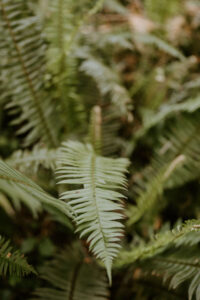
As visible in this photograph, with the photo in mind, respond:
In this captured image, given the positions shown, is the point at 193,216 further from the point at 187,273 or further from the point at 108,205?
the point at 108,205

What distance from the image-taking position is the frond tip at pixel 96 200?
782 mm

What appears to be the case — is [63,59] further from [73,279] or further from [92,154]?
[73,279]

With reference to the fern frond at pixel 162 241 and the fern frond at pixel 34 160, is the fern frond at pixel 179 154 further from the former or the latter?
the fern frond at pixel 34 160

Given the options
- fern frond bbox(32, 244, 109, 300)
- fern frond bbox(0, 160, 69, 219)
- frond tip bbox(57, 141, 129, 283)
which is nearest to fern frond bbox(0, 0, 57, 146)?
frond tip bbox(57, 141, 129, 283)

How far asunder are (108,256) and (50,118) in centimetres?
100

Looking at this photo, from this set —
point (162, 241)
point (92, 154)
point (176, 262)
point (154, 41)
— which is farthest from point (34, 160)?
point (154, 41)

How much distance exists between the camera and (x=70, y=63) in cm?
153

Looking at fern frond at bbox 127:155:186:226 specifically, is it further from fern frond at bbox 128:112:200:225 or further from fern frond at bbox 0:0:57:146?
fern frond at bbox 0:0:57:146

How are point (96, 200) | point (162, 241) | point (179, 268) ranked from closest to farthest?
point (96, 200), point (162, 241), point (179, 268)

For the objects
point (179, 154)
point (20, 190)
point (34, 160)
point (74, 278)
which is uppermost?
point (20, 190)

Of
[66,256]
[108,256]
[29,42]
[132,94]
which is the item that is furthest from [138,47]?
[108,256]

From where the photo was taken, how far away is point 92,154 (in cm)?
117

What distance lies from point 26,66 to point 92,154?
67cm

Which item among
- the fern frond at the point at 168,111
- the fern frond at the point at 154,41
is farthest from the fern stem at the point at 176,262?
the fern frond at the point at 154,41
